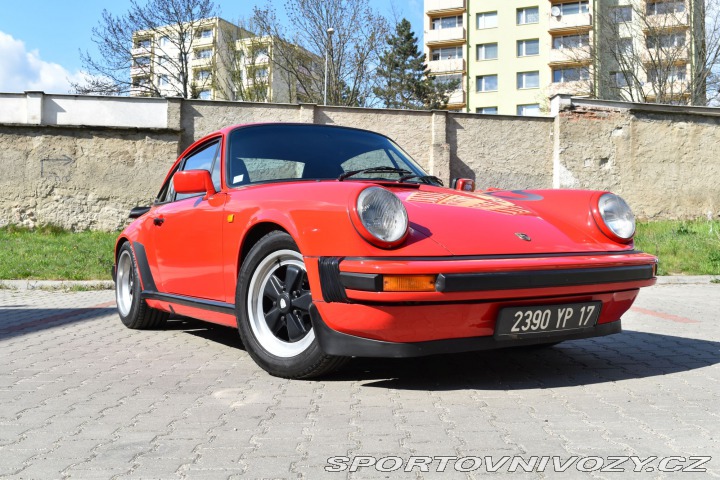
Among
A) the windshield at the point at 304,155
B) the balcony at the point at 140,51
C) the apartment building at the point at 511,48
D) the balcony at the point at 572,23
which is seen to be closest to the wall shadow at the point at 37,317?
the windshield at the point at 304,155

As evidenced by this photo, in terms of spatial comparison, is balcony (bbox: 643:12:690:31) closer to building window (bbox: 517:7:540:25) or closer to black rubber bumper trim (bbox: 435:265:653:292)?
building window (bbox: 517:7:540:25)

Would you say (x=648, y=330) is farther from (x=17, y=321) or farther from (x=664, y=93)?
(x=664, y=93)

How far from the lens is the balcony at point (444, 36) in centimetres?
5408

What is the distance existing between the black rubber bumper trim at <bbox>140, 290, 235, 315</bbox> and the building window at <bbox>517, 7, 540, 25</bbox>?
52.0 metres

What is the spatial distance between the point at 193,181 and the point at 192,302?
29.7 inches

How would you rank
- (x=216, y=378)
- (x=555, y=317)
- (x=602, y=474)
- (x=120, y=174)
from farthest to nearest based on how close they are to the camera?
(x=120, y=174)
(x=216, y=378)
(x=555, y=317)
(x=602, y=474)

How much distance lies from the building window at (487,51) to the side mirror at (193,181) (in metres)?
51.9

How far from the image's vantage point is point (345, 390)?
3.21m

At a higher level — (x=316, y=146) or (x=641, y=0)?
(x=641, y=0)

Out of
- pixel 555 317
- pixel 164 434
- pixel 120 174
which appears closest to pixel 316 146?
pixel 555 317

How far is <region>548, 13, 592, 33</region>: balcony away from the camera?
50.0m

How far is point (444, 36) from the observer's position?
54719 mm

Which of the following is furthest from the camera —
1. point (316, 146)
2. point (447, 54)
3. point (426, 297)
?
point (447, 54)

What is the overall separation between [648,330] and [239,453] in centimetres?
402
